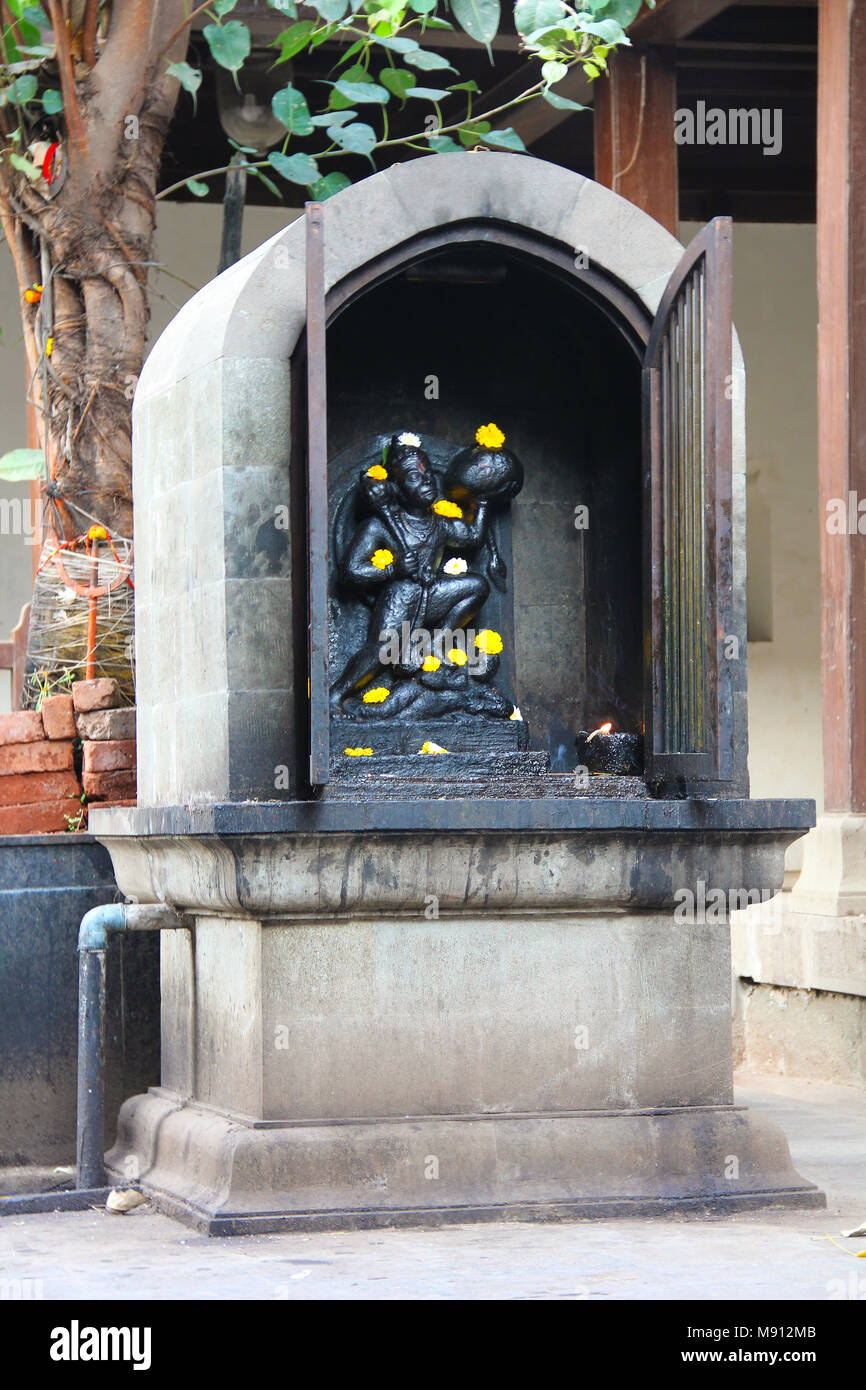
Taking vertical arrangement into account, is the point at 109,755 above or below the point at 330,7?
below

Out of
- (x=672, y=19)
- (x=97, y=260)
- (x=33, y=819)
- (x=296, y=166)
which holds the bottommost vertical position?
(x=33, y=819)

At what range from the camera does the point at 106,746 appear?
5.95 meters

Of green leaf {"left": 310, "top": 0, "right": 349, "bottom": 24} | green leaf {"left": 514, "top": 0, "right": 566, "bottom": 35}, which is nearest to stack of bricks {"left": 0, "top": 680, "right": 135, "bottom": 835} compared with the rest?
green leaf {"left": 310, "top": 0, "right": 349, "bottom": 24}

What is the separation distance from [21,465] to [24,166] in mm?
1003

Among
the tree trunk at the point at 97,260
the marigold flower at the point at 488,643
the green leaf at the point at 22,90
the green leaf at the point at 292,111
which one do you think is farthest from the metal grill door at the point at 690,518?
the green leaf at the point at 22,90

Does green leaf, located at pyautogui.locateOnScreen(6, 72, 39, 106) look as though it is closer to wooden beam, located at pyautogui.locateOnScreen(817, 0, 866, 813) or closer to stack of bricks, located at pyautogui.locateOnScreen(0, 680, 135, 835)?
stack of bricks, located at pyautogui.locateOnScreen(0, 680, 135, 835)

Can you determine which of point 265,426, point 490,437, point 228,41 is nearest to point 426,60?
point 228,41

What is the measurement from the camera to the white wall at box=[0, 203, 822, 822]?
Answer: 39.2ft

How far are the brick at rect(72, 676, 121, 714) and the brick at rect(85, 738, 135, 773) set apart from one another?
4.7 inches

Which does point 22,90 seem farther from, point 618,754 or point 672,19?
point 672,19

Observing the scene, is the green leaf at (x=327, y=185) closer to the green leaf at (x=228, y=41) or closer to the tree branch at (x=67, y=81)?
the green leaf at (x=228, y=41)

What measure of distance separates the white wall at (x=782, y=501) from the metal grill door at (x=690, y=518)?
687 centimetres

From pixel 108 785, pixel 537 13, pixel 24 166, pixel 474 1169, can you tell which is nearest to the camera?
pixel 474 1169

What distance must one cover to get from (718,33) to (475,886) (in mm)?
5673
